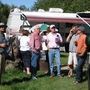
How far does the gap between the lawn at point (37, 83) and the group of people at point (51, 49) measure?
0.33 meters

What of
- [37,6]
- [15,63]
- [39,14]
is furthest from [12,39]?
[37,6]

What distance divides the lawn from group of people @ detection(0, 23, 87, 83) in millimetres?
334

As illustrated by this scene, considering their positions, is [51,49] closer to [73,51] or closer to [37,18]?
[73,51]

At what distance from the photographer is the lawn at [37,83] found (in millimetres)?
14438

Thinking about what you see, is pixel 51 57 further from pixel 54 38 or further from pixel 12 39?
pixel 12 39

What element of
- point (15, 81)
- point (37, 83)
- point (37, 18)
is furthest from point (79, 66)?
point (37, 18)

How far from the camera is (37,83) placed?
15.4 m

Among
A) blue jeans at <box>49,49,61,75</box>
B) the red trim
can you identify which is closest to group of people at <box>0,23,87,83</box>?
blue jeans at <box>49,49,61,75</box>

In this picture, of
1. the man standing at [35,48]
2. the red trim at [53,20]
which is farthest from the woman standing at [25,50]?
the red trim at [53,20]

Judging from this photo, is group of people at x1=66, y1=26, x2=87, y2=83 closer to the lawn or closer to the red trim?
the lawn

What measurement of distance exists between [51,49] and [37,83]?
2131 millimetres

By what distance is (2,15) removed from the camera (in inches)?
2719

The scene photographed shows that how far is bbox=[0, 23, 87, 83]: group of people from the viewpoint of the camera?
1545 cm

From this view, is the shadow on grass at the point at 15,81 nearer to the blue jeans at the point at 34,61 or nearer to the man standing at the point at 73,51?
the blue jeans at the point at 34,61
